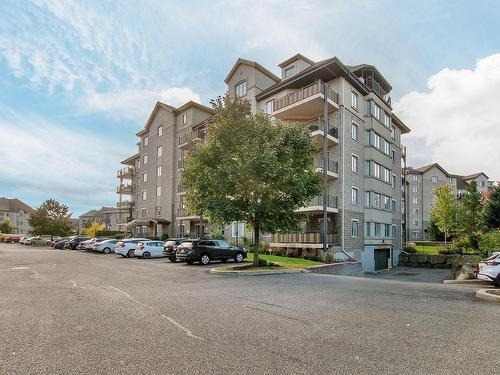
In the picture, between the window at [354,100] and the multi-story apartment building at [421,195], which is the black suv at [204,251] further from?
the multi-story apartment building at [421,195]

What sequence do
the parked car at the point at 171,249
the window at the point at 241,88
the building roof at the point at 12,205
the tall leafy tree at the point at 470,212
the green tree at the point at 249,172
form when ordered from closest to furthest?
1. the green tree at the point at 249,172
2. the parked car at the point at 171,249
3. the window at the point at 241,88
4. the tall leafy tree at the point at 470,212
5. the building roof at the point at 12,205

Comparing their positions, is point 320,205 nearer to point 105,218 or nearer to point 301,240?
point 301,240

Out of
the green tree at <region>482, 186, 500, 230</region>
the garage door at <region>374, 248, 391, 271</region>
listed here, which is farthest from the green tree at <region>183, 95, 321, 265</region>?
the green tree at <region>482, 186, 500, 230</region>

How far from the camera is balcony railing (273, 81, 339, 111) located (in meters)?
28.9

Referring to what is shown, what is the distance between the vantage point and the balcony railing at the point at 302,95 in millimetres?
28906

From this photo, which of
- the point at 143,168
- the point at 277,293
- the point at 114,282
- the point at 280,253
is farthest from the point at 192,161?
the point at 143,168

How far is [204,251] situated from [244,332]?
1700 centimetres

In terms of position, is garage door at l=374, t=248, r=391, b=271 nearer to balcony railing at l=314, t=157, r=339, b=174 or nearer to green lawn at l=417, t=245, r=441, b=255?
green lawn at l=417, t=245, r=441, b=255

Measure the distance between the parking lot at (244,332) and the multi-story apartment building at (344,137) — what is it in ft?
62.2

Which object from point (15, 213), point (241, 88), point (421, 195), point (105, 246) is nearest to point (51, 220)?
point (105, 246)

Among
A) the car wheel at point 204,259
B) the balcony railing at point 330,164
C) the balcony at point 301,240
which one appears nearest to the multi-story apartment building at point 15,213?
the balcony at point 301,240

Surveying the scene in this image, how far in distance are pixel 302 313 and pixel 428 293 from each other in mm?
5457

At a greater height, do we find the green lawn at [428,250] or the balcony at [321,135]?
the balcony at [321,135]

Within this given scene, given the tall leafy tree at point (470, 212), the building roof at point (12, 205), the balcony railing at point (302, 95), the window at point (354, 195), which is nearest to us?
the balcony railing at point (302, 95)
